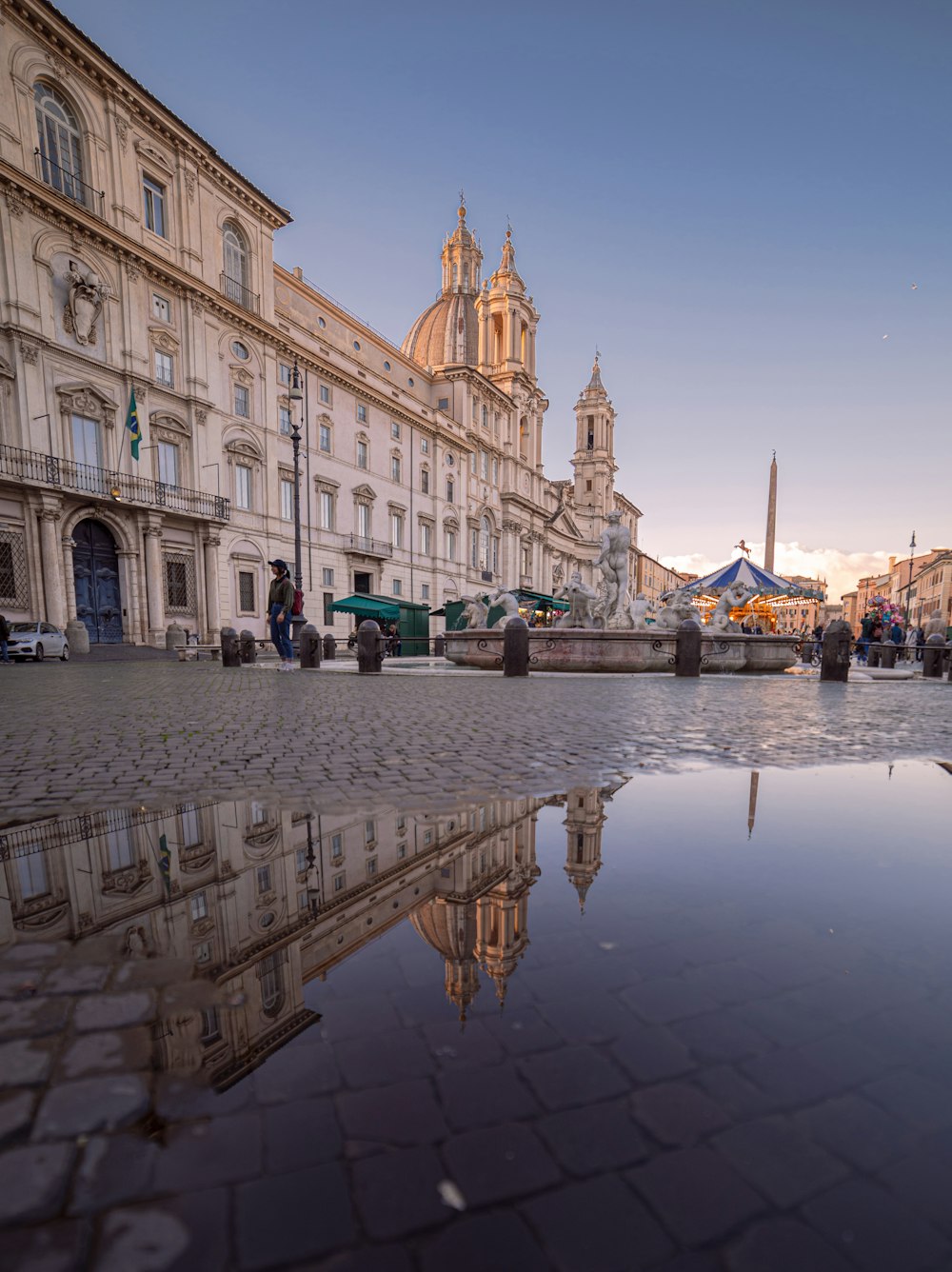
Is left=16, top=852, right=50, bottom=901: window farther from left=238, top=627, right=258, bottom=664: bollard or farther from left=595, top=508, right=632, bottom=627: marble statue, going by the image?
left=238, top=627, right=258, bottom=664: bollard

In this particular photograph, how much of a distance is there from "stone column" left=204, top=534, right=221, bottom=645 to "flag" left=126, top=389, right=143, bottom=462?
4.34 m

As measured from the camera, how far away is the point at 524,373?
55.5 m

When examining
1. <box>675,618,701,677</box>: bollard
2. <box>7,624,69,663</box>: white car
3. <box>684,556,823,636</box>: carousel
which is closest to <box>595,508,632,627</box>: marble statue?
<box>675,618,701,677</box>: bollard

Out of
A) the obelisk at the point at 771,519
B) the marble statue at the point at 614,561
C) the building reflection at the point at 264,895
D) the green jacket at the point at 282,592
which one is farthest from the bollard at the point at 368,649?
the obelisk at the point at 771,519

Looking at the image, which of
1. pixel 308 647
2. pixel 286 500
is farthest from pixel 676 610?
pixel 286 500

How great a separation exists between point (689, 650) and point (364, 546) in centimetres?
2384

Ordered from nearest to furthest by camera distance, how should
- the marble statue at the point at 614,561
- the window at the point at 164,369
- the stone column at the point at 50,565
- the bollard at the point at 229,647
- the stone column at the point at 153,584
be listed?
1. the bollard at the point at 229,647
2. the marble statue at the point at 614,561
3. the stone column at the point at 50,565
4. the stone column at the point at 153,584
5. the window at the point at 164,369

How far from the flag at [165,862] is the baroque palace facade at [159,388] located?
64.3ft

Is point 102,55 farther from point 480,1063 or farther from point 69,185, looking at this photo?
point 480,1063

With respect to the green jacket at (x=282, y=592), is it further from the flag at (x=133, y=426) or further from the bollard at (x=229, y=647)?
the flag at (x=133, y=426)

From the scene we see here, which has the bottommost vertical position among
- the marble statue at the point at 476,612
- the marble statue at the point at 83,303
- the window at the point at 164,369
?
the marble statue at the point at 476,612

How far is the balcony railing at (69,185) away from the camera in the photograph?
2044cm

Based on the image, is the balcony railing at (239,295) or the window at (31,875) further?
the balcony railing at (239,295)

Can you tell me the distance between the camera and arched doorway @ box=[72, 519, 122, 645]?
2166 centimetres
